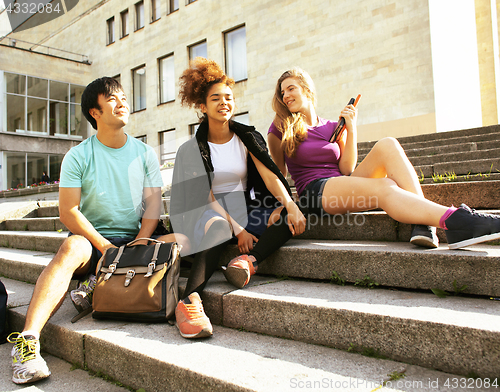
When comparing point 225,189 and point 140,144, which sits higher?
point 140,144

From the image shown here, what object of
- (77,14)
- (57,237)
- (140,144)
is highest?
(77,14)

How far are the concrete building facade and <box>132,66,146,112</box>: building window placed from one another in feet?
0.17

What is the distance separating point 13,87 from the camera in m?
17.9

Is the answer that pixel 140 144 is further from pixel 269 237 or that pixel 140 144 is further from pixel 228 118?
pixel 269 237

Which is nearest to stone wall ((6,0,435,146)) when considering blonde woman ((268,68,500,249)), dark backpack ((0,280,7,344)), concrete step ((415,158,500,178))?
concrete step ((415,158,500,178))

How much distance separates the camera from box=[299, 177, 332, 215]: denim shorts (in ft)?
8.87

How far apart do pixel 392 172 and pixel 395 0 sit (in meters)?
10.1

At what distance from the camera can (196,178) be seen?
2820 millimetres

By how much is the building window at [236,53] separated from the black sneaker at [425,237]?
42.6ft

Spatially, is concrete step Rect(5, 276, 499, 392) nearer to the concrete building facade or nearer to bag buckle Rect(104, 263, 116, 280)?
bag buckle Rect(104, 263, 116, 280)

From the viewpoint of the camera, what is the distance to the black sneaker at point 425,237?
2.11 meters

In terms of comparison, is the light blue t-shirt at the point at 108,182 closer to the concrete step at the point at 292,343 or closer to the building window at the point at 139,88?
the concrete step at the point at 292,343

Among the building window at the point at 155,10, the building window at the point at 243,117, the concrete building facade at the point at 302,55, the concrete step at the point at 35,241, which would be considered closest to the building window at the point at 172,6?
the concrete building facade at the point at 302,55

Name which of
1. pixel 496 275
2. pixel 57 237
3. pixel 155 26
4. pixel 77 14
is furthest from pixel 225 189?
pixel 77 14
